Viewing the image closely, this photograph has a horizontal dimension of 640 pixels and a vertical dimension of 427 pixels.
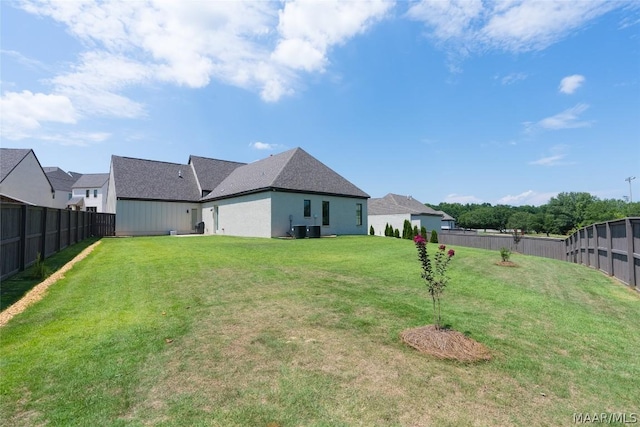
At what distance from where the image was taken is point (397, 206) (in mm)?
38562

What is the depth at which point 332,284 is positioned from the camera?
7.19 meters

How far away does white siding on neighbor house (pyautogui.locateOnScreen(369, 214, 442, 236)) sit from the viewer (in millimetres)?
36562

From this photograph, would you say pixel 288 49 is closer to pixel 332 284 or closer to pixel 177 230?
pixel 332 284

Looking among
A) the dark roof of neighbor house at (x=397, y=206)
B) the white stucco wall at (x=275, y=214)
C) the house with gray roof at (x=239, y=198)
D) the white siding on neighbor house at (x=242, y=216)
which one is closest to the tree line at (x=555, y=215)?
the dark roof of neighbor house at (x=397, y=206)

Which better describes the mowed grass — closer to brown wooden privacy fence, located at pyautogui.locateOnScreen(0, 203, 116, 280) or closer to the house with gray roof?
brown wooden privacy fence, located at pyautogui.locateOnScreen(0, 203, 116, 280)

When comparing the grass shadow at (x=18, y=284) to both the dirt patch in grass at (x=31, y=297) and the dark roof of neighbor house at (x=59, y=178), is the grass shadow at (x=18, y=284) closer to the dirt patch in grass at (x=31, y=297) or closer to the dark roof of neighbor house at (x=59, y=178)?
the dirt patch in grass at (x=31, y=297)

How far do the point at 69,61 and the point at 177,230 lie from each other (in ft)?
59.4

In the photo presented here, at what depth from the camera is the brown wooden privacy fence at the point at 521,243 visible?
19109 mm

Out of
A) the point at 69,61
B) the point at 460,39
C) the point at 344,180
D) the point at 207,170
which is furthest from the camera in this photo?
the point at 207,170

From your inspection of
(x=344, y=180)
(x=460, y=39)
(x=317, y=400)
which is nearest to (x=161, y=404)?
(x=317, y=400)

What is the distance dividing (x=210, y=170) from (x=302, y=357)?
1139 inches

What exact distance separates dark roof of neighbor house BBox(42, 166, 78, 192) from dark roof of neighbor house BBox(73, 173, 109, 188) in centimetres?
145

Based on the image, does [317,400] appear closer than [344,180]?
Yes

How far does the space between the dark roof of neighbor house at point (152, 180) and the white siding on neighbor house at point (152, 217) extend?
566 millimetres
